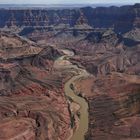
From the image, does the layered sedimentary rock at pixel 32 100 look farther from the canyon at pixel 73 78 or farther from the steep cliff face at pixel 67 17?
the steep cliff face at pixel 67 17

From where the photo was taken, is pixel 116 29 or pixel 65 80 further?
pixel 116 29

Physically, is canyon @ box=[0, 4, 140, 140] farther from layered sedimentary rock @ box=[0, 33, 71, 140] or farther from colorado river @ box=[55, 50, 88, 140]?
colorado river @ box=[55, 50, 88, 140]

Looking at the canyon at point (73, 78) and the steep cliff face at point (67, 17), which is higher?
the steep cliff face at point (67, 17)

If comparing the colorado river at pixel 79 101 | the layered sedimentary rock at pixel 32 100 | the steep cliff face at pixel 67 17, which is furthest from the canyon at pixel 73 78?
the steep cliff face at pixel 67 17

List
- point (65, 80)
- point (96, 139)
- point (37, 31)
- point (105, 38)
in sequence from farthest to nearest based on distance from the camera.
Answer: point (37, 31), point (105, 38), point (65, 80), point (96, 139)

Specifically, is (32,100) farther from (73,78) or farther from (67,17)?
(67,17)

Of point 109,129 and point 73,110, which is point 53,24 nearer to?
point 73,110

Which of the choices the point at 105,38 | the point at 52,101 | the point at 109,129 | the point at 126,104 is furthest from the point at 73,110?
the point at 105,38
